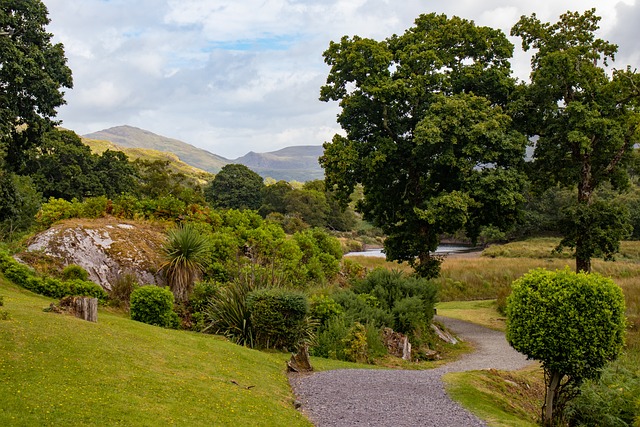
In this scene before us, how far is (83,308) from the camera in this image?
36.1ft

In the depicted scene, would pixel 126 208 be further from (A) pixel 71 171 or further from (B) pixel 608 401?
(A) pixel 71 171

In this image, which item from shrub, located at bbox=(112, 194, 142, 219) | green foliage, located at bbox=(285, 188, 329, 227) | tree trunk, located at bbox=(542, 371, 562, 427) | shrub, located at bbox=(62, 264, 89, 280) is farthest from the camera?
green foliage, located at bbox=(285, 188, 329, 227)

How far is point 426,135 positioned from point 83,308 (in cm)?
1420

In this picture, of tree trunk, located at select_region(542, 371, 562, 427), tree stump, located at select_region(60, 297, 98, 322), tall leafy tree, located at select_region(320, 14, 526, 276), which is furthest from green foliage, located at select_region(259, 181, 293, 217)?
tree trunk, located at select_region(542, 371, 562, 427)

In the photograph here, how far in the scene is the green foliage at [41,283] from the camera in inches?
567

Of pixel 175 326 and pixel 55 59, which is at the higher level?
pixel 55 59

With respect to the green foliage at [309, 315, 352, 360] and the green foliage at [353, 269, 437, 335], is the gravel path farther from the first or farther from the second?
the green foliage at [353, 269, 437, 335]

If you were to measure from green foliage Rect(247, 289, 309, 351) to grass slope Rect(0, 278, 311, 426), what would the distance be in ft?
6.59

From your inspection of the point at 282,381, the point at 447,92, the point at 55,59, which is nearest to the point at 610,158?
the point at 447,92

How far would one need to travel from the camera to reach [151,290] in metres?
Result: 13.7

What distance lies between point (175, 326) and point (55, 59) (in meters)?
10.1

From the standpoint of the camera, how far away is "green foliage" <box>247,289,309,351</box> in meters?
13.6

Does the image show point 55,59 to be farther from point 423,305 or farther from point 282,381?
point 423,305

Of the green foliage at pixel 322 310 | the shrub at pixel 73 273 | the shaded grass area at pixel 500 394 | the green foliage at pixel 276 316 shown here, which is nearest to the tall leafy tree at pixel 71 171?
the shrub at pixel 73 273
